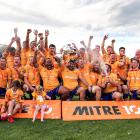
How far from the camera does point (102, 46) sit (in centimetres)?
1312

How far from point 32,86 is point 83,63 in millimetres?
1812

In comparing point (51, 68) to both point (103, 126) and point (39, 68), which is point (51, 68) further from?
point (103, 126)

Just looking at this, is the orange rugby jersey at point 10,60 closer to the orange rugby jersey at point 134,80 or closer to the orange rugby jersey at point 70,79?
the orange rugby jersey at point 70,79

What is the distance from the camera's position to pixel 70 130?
834cm

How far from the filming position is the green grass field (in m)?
7.73

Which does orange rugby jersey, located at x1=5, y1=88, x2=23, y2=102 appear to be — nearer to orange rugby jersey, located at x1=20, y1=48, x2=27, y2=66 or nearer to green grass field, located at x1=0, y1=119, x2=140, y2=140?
green grass field, located at x1=0, y1=119, x2=140, y2=140

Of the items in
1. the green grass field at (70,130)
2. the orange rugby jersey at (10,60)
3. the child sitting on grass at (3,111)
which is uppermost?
the orange rugby jersey at (10,60)

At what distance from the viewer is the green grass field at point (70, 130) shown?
25.4ft

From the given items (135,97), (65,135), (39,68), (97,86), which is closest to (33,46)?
(39,68)

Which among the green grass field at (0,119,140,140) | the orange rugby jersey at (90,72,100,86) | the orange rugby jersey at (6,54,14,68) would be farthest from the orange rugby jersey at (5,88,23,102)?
the orange rugby jersey at (90,72,100,86)

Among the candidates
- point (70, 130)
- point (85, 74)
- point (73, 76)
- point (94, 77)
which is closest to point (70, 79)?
point (73, 76)

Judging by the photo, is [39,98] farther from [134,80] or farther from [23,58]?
[134,80]

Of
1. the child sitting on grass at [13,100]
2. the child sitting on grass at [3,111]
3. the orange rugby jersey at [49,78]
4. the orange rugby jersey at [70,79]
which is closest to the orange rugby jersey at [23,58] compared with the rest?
the orange rugby jersey at [49,78]

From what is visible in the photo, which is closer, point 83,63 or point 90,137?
point 90,137
